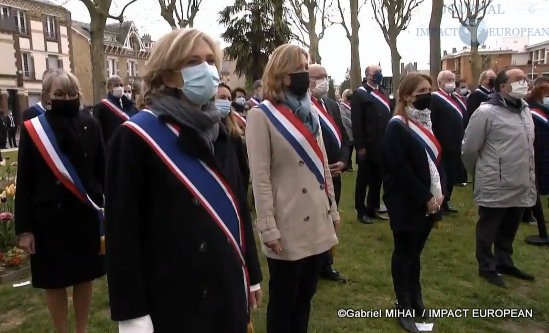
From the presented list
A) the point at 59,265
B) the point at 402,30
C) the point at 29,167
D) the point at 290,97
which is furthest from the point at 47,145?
the point at 402,30

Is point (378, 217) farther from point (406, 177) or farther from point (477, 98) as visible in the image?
point (406, 177)

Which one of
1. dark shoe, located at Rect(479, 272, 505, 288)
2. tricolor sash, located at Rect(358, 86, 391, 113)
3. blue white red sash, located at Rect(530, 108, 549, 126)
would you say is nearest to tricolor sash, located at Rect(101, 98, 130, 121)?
tricolor sash, located at Rect(358, 86, 391, 113)

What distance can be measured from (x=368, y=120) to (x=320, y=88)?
2169 mm

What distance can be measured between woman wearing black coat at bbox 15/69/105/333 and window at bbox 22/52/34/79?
146 ft

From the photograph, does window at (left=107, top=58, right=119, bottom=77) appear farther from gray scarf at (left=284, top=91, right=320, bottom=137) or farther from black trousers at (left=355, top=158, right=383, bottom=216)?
gray scarf at (left=284, top=91, right=320, bottom=137)

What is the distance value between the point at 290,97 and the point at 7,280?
398cm

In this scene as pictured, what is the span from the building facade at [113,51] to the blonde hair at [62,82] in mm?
47771

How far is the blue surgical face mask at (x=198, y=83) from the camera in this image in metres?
2.10

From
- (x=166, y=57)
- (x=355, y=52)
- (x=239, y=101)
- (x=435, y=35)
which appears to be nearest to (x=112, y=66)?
(x=355, y=52)

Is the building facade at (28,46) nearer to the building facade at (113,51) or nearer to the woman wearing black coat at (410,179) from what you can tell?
the building facade at (113,51)

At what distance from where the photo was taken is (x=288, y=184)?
320 centimetres

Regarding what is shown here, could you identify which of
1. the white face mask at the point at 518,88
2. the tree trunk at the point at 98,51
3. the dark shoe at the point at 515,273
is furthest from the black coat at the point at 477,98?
the tree trunk at the point at 98,51

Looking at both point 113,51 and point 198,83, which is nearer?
point 198,83

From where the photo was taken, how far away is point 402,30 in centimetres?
3155
